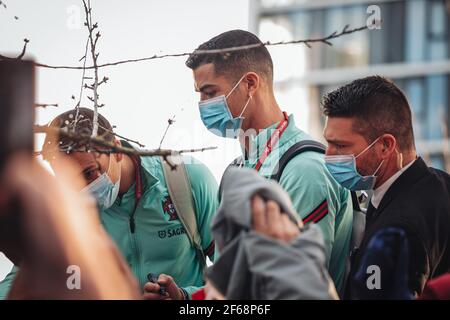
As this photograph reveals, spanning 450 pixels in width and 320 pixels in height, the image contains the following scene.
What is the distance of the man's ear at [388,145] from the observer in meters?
6.18

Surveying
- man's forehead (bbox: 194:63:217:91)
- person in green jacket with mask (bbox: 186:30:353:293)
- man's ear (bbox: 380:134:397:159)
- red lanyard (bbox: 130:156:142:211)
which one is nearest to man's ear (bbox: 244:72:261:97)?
person in green jacket with mask (bbox: 186:30:353:293)

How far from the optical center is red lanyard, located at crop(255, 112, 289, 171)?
6071mm

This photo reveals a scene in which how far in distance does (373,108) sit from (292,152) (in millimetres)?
677

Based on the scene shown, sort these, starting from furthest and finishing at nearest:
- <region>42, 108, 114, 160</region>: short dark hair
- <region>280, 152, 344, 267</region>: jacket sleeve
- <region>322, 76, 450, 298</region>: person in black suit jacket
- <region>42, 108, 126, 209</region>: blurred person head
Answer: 1. <region>42, 108, 126, 209</region>: blurred person head
2. <region>280, 152, 344, 267</region>: jacket sleeve
3. <region>42, 108, 114, 160</region>: short dark hair
4. <region>322, 76, 450, 298</region>: person in black suit jacket

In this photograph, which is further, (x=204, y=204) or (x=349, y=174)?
(x=204, y=204)

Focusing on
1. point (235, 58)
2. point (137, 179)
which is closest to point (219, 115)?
point (235, 58)

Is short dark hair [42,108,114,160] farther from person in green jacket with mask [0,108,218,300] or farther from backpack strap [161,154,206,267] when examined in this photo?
backpack strap [161,154,206,267]

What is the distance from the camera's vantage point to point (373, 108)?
6.34m

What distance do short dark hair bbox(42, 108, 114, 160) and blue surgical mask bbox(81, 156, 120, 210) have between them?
0.31 meters

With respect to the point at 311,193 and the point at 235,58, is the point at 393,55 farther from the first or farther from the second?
the point at 311,193

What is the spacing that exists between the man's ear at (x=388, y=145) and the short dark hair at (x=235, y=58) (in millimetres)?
964

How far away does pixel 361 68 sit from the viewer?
3966 cm

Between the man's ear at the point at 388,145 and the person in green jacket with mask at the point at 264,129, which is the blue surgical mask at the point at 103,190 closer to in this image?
the person in green jacket with mask at the point at 264,129

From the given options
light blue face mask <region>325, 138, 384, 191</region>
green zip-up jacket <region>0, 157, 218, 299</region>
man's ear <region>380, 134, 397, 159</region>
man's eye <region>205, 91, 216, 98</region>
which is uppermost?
man's eye <region>205, 91, 216, 98</region>
